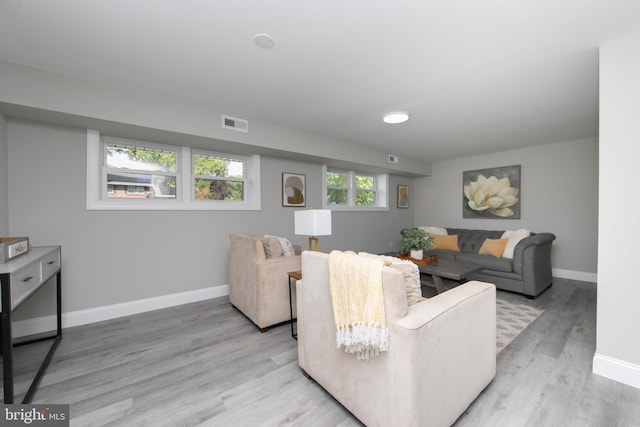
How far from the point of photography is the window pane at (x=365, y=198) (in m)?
5.37

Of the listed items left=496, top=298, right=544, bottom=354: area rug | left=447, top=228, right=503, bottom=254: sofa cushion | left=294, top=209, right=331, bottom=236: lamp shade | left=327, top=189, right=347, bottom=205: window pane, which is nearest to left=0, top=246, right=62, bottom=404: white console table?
left=294, top=209, right=331, bottom=236: lamp shade

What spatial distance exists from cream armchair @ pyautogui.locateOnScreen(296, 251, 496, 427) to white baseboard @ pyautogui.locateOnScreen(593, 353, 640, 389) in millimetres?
831

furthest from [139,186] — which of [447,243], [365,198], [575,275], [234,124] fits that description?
[575,275]

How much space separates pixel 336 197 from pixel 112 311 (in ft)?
12.0

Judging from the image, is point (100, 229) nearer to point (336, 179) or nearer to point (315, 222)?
point (315, 222)

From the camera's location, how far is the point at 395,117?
312cm

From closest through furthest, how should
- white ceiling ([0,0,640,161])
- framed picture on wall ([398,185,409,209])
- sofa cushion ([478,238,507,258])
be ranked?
white ceiling ([0,0,640,161]) → sofa cushion ([478,238,507,258]) → framed picture on wall ([398,185,409,209])

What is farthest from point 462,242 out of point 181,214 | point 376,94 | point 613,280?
point 181,214

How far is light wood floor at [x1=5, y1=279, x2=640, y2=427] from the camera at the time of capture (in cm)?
148

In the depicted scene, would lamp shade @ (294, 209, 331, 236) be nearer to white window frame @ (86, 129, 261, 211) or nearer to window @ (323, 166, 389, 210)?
white window frame @ (86, 129, 261, 211)

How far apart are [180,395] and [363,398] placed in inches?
47.2

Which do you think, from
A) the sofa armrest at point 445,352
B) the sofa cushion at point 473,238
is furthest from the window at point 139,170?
the sofa cushion at point 473,238

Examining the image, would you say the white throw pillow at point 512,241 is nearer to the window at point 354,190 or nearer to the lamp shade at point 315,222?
the window at point 354,190

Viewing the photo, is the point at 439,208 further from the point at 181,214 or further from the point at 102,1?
the point at 102,1
